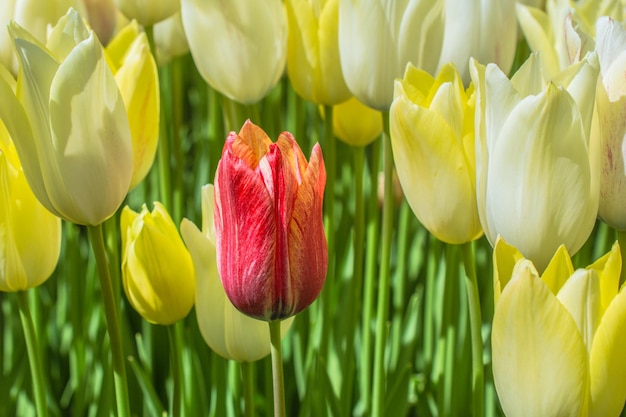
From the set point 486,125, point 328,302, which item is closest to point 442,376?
point 328,302

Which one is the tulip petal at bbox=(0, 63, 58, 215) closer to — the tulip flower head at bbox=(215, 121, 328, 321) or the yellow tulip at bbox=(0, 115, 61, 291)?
the yellow tulip at bbox=(0, 115, 61, 291)

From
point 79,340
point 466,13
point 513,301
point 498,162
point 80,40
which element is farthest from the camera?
point 79,340

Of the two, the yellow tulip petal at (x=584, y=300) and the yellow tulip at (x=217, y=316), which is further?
the yellow tulip at (x=217, y=316)

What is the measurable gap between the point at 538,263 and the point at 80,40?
45 centimetres

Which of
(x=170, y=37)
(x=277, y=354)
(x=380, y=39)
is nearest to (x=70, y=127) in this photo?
(x=277, y=354)

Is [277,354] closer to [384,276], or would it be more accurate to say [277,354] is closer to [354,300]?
[384,276]

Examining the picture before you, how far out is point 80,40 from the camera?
2.99ft

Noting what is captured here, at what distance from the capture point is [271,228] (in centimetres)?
76

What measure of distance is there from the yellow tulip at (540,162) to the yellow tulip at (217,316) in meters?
0.23

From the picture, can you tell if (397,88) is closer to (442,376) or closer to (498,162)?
(498,162)

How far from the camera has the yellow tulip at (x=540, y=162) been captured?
0.77m

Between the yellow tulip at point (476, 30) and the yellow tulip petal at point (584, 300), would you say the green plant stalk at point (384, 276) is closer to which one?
the yellow tulip at point (476, 30)

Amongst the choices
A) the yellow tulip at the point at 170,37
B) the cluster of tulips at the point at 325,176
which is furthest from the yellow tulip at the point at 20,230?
the yellow tulip at the point at 170,37

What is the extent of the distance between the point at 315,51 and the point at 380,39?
136 mm
